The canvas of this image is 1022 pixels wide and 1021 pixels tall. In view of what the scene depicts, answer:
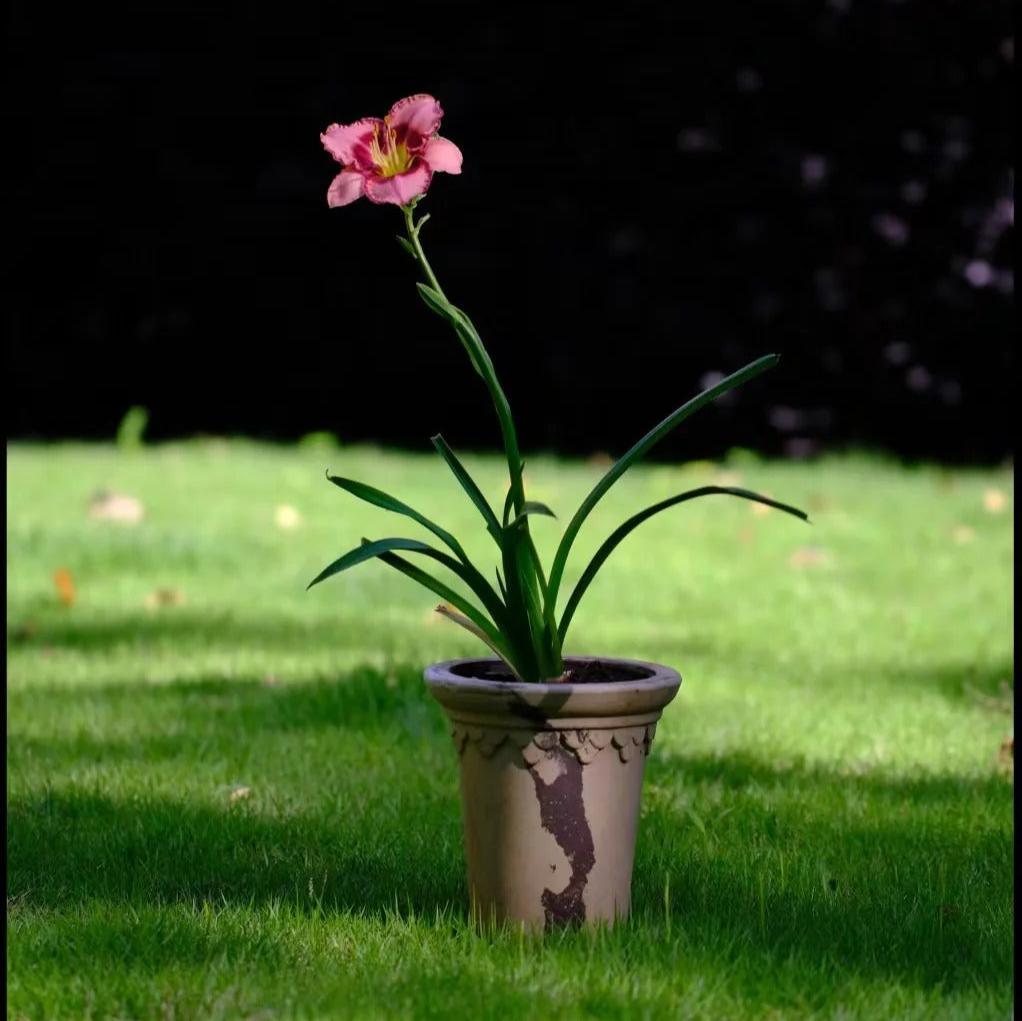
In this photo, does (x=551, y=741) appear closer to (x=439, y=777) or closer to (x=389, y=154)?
(x=389, y=154)

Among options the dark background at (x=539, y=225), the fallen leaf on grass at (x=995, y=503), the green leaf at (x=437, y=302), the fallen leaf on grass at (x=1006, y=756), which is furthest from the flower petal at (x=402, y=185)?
the dark background at (x=539, y=225)

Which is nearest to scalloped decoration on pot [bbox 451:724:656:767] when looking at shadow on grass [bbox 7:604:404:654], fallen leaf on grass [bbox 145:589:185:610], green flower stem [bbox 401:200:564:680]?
green flower stem [bbox 401:200:564:680]

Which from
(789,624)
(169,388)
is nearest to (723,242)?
(169,388)

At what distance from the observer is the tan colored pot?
228cm

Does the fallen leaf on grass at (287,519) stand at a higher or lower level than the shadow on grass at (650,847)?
higher

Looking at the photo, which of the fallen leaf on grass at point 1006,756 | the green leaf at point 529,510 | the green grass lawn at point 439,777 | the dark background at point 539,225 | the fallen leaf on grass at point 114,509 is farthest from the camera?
the dark background at point 539,225

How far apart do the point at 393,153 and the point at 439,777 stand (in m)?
1.45

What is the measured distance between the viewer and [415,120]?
2.37m

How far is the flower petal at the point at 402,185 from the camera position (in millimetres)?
2344

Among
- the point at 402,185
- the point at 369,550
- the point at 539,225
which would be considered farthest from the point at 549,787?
the point at 539,225

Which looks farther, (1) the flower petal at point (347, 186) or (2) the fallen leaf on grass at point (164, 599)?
(2) the fallen leaf on grass at point (164, 599)

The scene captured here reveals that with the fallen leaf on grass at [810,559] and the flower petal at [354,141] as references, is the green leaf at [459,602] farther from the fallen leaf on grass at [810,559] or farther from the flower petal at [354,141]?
the fallen leaf on grass at [810,559]

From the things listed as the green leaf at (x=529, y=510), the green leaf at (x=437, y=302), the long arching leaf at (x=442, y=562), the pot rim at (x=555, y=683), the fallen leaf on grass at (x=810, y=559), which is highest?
the green leaf at (x=437, y=302)

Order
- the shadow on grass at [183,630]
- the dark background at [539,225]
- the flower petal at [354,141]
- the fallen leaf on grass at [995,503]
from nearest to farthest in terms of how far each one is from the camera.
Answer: the flower petal at [354,141], the shadow on grass at [183,630], the fallen leaf on grass at [995,503], the dark background at [539,225]
